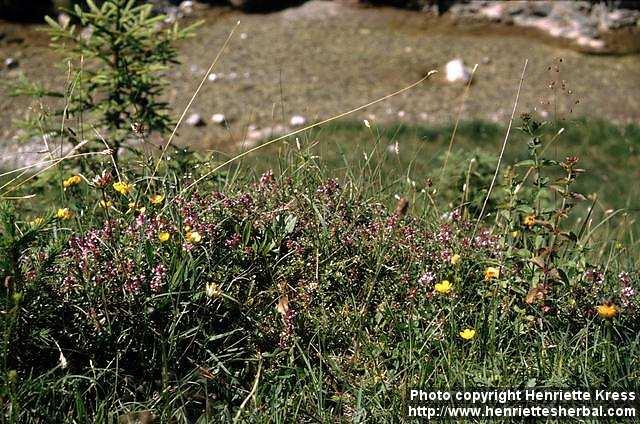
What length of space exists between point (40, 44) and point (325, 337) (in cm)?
643

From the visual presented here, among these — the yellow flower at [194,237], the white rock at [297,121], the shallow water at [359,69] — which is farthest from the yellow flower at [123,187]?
the white rock at [297,121]

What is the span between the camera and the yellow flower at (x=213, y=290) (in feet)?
7.91

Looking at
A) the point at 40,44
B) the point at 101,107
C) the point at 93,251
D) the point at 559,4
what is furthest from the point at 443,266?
the point at 559,4

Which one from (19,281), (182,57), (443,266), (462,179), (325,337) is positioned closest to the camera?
(19,281)

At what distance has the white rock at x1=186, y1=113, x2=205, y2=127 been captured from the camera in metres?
6.80

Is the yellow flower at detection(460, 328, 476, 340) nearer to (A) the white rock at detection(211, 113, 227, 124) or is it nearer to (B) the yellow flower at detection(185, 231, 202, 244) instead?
(B) the yellow flower at detection(185, 231, 202, 244)

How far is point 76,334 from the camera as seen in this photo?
2.42 m

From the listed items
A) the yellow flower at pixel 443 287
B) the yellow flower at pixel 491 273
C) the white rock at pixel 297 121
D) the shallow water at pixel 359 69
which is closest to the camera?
the yellow flower at pixel 443 287

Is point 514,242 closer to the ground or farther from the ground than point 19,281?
closer to the ground

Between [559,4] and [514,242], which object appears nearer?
[514,242]

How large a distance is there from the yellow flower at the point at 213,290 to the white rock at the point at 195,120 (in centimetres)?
444

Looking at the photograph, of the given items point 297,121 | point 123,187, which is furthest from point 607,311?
point 297,121

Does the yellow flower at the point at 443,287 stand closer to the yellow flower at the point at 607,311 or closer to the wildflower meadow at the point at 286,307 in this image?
the wildflower meadow at the point at 286,307

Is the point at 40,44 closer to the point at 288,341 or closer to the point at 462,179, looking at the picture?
the point at 462,179
